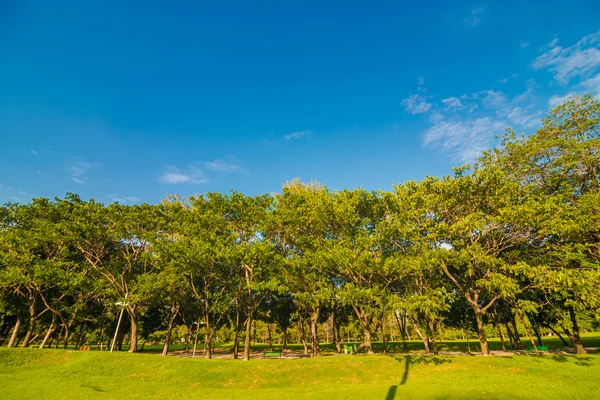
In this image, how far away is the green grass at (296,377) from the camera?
749 inches

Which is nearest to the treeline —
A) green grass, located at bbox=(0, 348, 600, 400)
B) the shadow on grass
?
the shadow on grass

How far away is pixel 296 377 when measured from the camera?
23.8 metres

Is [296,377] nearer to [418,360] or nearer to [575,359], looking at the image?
[418,360]

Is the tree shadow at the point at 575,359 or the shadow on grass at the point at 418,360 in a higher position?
the tree shadow at the point at 575,359

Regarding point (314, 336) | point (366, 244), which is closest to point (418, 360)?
point (366, 244)

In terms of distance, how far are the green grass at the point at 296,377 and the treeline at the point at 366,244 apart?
14.2 ft

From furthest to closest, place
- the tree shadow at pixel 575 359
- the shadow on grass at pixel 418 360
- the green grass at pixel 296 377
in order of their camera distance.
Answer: the shadow on grass at pixel 418 360 < the tree shadow at pixel 575 359 < the green grass at pixel 296 377

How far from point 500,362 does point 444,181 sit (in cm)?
1611

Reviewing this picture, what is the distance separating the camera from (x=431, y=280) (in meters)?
31.0

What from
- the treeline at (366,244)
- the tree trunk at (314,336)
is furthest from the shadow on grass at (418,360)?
the tree trunk at (314,336)

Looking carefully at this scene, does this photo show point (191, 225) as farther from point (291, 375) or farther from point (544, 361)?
point (544, 361)

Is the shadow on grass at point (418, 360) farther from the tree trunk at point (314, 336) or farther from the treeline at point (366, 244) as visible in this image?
the tree trunk at point (314, 336)

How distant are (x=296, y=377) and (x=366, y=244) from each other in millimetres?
12994

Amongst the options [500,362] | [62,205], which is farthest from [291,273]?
[62,205]
